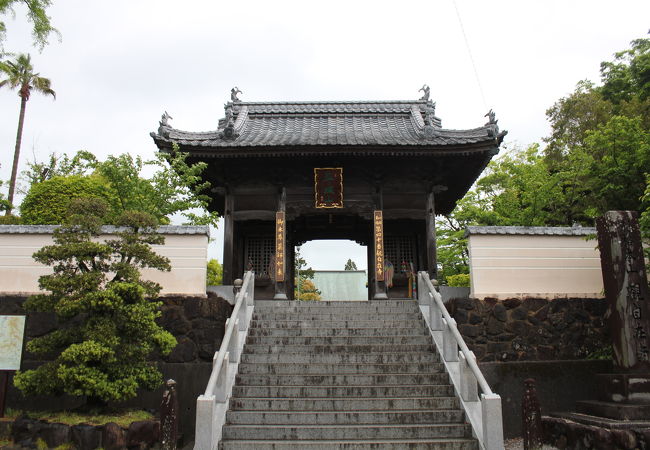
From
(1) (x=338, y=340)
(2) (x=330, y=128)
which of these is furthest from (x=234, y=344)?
(2) (x=330, y=128)

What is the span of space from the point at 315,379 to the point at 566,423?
13.4ft

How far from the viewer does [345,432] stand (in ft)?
23.4

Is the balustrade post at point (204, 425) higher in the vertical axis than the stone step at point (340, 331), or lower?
lower

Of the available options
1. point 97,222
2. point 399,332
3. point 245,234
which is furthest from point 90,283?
point 245,234

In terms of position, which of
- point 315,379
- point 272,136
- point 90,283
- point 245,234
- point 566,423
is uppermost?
point 272,136

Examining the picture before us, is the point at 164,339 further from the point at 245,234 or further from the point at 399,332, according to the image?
the point at 245,234

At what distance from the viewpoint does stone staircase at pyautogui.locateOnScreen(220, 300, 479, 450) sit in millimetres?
7109

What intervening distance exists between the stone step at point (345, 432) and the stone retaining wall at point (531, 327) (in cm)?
309

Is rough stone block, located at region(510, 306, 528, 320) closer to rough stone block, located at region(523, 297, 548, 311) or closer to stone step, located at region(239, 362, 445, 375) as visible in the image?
rough stone block, located at region(523, 297, 548, 311)

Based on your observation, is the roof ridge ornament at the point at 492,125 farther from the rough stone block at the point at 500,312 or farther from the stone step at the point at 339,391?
the stone step at the point at 339,391

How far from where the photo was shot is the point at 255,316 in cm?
1043

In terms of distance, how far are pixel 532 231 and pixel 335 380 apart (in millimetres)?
5620

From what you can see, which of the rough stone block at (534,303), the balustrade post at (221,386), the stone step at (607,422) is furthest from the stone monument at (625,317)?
the balustrade post at (221,386)

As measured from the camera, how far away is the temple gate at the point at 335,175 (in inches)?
519
